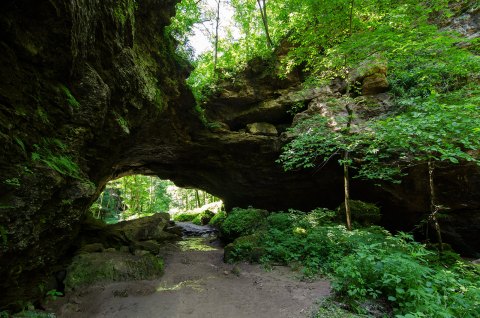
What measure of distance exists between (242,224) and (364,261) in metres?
6.30

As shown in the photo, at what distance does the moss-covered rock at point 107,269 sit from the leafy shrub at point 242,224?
12.8ft

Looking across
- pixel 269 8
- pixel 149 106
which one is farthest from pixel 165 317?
pixel 269 8

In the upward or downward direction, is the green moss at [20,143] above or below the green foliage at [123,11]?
below

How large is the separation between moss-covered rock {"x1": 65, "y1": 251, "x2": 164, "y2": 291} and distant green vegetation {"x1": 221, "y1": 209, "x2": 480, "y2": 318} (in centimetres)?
267

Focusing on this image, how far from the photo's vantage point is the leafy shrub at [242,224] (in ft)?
33.8

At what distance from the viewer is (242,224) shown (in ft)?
34.4

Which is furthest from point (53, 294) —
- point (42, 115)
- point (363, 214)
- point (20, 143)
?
point (363, 214)

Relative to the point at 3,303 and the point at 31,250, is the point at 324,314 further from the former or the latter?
the point at 3,303

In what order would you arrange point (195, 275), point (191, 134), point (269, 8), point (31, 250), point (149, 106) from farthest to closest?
point (269, 8)
point (191, 134)
point (149, 106)
point (195, 275)
point (31, 250)

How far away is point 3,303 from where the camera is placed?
4.18 metres

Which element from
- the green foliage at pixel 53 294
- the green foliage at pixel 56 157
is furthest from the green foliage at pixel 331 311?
the green foliage at pixel 53 294

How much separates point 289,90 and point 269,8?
6091mm

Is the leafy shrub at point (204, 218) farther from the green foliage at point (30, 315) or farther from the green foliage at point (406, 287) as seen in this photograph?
the green foliage at point (406, 287)

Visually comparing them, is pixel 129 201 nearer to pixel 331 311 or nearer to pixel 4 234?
pixel 4 234
